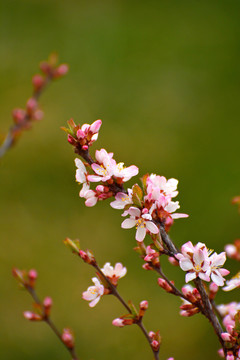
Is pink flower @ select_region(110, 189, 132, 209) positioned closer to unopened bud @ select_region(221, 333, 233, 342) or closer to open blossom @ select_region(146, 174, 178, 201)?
open blossom @ select_region(146, 174, 178, 201)

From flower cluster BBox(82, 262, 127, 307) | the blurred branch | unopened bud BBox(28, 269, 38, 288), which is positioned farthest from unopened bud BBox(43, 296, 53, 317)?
the blurred branch

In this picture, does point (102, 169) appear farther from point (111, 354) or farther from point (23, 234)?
point (23, 234)

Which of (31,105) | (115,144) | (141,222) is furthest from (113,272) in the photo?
(115,144)

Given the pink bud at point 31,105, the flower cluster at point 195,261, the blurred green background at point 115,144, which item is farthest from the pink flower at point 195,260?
the blurred green background at point 115,144

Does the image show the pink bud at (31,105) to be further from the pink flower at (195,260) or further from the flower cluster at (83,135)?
the pink flower at (195,260)

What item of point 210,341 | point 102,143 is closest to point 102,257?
point 210,341
